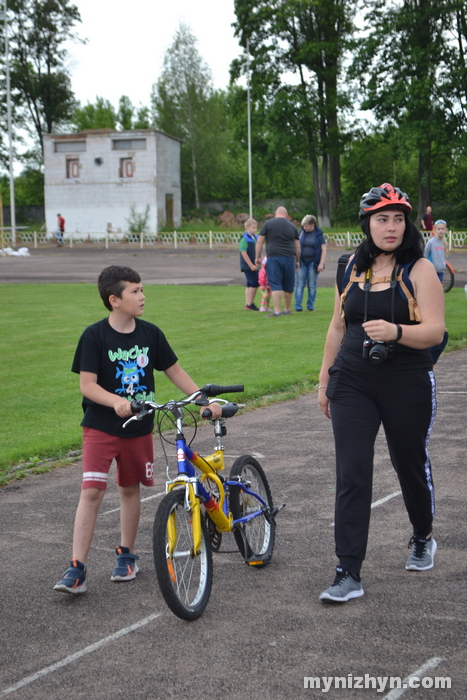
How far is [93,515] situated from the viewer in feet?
14.5

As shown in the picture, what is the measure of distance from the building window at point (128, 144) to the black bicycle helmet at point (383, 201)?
58.1 m

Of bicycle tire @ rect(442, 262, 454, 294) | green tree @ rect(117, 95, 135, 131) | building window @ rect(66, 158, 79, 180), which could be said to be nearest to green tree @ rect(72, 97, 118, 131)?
green tree @ rect(117, 95, 135, 131)

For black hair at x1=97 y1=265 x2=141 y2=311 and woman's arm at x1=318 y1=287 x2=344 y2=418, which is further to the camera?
black hair at x1=97 y1=265 x2=141 y2=311

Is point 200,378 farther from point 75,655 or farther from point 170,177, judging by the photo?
point 170,177

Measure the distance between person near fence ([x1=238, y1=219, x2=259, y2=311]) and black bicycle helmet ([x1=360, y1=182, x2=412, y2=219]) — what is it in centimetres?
1301

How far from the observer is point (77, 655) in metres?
3.70

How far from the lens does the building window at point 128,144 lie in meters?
60.3

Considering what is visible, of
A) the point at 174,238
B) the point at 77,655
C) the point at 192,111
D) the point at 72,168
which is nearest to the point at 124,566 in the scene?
the point at 77,655

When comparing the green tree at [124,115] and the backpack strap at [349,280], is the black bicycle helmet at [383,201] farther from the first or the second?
the green tree at [124,115]

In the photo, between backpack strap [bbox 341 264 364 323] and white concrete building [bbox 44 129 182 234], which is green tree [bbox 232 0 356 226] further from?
backpack strap [bbox 341 264 364 323]

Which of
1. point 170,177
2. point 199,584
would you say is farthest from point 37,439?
point 170,177

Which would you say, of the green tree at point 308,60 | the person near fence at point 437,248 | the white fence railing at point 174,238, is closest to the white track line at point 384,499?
the person near fence at point 437,248

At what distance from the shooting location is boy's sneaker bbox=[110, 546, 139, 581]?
4.53m

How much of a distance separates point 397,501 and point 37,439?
12.0ft
